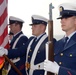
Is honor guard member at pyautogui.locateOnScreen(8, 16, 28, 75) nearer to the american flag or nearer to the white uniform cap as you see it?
Result: the white uniform cap

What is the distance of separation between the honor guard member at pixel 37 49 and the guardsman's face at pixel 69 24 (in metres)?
1.09

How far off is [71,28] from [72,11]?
21 centimetres

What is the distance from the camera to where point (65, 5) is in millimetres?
2793

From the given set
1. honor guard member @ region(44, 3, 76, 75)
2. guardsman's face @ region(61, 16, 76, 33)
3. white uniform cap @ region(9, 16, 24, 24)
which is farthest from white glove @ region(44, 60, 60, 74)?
white uniform cap @ region(9, 16, 24, 24)

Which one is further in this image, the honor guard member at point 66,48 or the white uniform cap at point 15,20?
the white uniform cap at point 15,20

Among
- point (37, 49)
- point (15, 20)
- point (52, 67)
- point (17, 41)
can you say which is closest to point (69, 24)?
point (52, 67)

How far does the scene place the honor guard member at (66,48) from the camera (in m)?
2.44

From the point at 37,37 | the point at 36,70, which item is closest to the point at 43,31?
the point at 37,37

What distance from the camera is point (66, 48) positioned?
2.64m

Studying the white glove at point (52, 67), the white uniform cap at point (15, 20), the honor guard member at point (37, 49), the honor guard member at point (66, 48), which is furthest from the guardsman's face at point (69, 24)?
the white uniform cap at point (15, 20)

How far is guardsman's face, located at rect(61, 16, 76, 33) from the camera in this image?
8.64 feet

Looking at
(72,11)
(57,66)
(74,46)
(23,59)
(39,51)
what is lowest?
(23,59)

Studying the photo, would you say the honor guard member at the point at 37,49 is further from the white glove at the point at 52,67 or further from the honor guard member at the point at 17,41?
the white glove at the point at 52,67

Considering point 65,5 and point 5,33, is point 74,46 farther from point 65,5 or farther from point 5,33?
→ point 5,33
